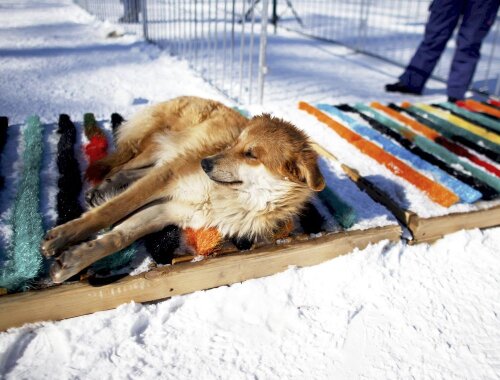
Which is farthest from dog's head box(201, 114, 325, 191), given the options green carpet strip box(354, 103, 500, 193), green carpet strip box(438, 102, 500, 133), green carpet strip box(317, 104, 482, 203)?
green carpet strip box(438, 102, 500, 133)

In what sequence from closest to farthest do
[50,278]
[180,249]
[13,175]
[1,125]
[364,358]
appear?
[364,358]
[50,278]
[180,249]
[13,175]
[1,125]

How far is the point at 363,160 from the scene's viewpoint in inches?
142

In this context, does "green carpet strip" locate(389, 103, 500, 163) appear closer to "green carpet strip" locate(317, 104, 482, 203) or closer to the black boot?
"green carpet strip" locate(317, 104, 482, 203)

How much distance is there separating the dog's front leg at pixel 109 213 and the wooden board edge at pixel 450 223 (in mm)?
1644

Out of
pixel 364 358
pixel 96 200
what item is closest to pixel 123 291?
pixel 96 200

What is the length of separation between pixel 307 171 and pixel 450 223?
117cm

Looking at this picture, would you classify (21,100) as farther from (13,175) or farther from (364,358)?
(364,358)

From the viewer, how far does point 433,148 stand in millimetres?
3752

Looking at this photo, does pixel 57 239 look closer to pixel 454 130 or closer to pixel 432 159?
pixel 432 159

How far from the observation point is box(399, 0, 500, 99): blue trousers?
4.86m

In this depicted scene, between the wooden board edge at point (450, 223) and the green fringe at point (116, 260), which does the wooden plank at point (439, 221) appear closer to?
the wooden board edge at point (450, 223)

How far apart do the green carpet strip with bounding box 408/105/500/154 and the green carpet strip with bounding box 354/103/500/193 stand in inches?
18.8

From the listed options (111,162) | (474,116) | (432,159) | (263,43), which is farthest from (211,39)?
(111,162)

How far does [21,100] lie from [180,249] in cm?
331
